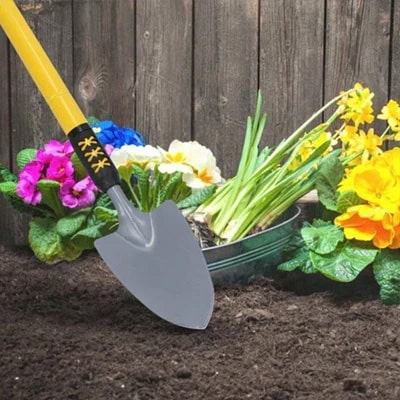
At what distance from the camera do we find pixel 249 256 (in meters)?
2.15

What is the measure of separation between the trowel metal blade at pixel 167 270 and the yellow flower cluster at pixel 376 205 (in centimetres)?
43

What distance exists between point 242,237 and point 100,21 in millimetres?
926

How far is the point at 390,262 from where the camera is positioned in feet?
6.93

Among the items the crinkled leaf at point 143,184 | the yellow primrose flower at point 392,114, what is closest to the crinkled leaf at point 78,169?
the crinkled leaf at point 143,184

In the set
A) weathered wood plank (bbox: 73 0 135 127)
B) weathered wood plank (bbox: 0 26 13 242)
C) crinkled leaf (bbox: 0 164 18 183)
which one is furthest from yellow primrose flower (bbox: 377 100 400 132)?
weathered wood plank (bbox: 0 26 13 242)

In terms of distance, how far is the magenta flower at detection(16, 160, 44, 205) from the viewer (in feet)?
8.16

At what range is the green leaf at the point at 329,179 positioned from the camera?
223 centimetres

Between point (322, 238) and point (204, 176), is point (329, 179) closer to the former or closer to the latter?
point (322, 238)

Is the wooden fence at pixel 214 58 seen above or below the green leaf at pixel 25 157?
above

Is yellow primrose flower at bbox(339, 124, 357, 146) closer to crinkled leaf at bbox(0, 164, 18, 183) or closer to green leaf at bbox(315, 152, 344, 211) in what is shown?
green leaf at bbox(315, 152, 344, 211)

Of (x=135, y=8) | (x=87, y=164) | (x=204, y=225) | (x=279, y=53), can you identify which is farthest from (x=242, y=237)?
(x=135, y=8)

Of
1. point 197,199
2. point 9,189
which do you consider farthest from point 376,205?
point 9,189

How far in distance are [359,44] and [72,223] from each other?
1018 mm

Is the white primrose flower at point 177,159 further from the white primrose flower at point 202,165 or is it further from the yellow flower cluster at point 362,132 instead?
the yellow flower cluster at point 362,132
